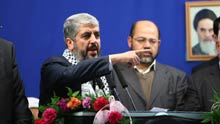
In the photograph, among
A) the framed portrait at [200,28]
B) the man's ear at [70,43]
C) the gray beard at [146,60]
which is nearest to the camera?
the man's ear at [70,43]

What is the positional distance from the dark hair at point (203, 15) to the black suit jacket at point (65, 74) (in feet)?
5.58

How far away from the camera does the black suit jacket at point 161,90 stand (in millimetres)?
3271

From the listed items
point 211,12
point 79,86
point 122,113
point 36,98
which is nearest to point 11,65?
point 79,86

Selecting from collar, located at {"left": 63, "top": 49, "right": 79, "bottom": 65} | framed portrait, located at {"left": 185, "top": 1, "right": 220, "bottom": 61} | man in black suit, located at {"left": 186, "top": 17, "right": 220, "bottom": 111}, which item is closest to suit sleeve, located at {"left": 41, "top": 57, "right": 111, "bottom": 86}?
collar, located at {"left": 63, "top": 49, "right": 79, "bottom": 65}

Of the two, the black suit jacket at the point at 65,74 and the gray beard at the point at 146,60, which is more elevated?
the gray beard at the point at 146,60

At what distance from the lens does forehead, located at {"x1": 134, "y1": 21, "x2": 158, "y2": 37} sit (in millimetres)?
3707

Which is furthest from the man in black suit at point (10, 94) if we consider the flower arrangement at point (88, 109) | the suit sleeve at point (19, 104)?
the flower arrangement at point (88, 109)

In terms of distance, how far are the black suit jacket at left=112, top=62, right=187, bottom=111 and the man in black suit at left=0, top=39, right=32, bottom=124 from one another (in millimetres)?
855

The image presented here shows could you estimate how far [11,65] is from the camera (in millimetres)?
2607

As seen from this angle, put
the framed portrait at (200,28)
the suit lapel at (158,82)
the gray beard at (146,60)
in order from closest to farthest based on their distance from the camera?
the suit lapel at (158,82) < the gray beard at (146,60) < the framed portrait at (200,28)

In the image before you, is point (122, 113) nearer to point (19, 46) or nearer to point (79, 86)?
point (79, 86)

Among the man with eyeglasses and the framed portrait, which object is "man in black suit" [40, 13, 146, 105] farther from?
the framed portrait

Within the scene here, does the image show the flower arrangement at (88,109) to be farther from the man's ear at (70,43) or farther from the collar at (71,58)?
the man's ear at (70,43)

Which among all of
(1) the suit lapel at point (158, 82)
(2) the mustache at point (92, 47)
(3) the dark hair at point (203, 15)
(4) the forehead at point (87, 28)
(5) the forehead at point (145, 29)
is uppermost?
(3) the dark hair at point (203, 15)
